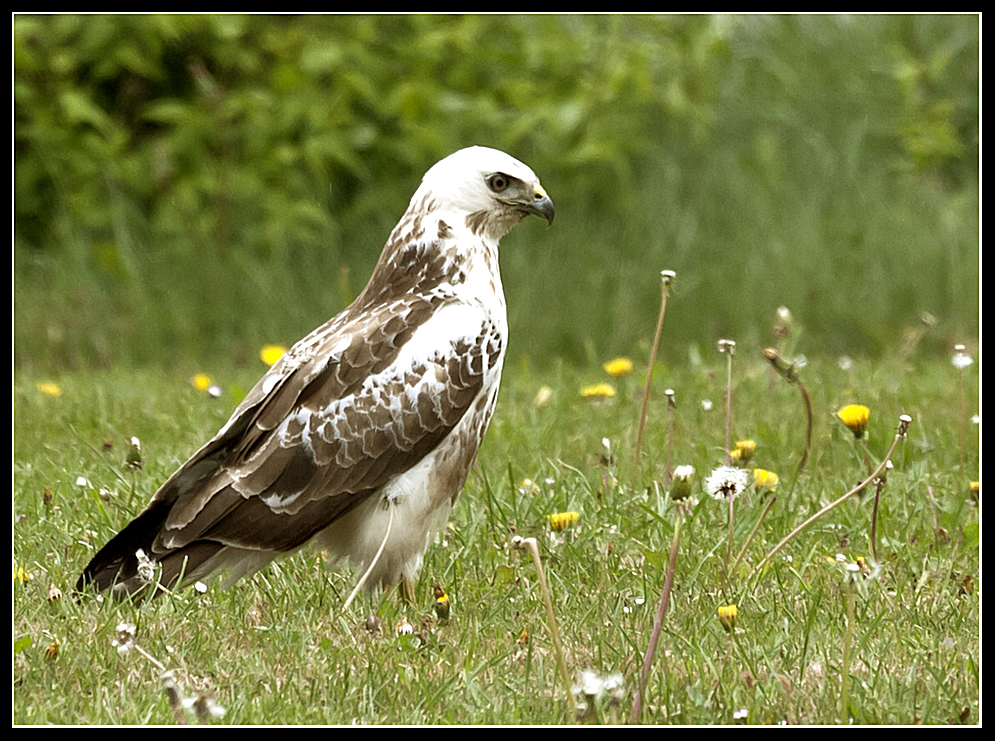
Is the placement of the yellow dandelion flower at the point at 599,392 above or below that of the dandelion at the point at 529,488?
below

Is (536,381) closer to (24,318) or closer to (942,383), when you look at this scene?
(942,383)

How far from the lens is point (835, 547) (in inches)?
160

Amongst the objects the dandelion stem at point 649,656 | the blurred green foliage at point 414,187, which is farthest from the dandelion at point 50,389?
the dandelion stem at point 649,656

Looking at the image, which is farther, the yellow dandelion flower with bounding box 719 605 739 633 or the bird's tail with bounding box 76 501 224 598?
the bird's tail with bounding box 76 501 224 598

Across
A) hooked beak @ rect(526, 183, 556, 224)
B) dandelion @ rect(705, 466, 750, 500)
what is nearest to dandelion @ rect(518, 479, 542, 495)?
hooked beak @ rect(526, 183, 556, 224)

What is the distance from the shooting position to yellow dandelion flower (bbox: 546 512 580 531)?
3.90 meters

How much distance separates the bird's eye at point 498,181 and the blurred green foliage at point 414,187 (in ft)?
11.9

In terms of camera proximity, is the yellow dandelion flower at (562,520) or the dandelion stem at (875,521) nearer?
the dandelion stem at (875,521)

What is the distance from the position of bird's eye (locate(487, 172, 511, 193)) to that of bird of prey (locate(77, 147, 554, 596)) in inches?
0.6

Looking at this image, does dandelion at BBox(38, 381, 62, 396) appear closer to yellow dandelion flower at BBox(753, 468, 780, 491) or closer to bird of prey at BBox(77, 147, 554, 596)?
bird of prey at BBox(77, 147, 554, 596)

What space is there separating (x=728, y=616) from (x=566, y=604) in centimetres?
50

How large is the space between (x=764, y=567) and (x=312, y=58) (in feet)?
16.4

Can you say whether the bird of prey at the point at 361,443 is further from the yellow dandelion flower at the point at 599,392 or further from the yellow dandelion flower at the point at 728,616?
the yellow dandelion flower at the point at 599,392

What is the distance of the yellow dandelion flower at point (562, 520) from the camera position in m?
3.90
